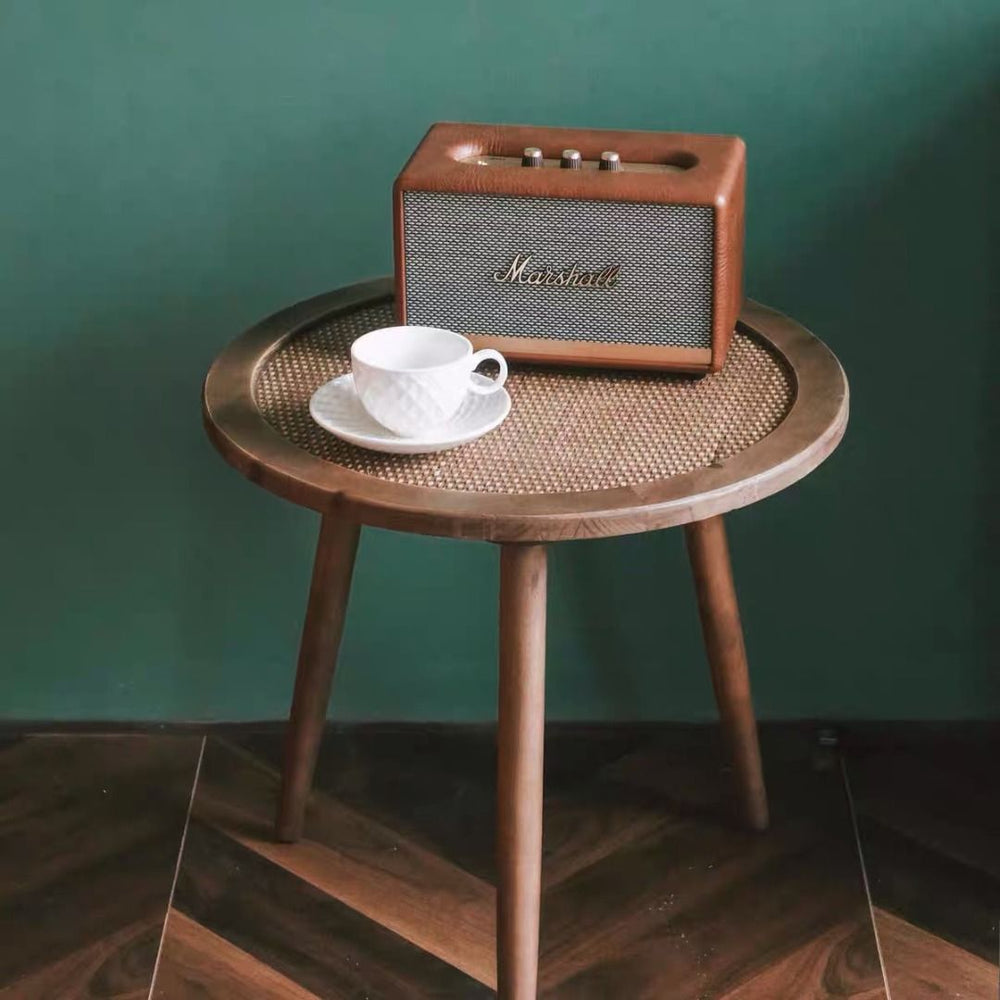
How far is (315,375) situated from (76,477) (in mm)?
395

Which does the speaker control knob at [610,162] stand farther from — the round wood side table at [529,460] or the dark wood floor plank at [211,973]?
the dark wood floor plank at [211,973]

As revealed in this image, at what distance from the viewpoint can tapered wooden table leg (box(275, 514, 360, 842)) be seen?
117 centimetres

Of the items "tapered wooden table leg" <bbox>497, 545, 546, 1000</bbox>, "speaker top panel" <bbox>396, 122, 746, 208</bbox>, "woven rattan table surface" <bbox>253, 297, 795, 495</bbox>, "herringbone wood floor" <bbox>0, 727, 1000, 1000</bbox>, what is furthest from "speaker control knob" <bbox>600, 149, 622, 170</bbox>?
"herringbone wood floor" <bbox>0, 727, 1000, 1000</bbox>

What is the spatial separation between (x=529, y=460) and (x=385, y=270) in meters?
0.39

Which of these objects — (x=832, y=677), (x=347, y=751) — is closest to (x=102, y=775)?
(x=347, y=751)

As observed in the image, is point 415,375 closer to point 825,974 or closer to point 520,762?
point 520,762

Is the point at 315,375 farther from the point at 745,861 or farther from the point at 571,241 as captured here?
the point at 745,861

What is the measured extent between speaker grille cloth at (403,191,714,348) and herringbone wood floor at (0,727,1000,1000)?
1.64ft

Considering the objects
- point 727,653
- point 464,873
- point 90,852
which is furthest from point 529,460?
point 90,852

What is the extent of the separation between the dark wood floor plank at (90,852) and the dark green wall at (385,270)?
5 centimetres

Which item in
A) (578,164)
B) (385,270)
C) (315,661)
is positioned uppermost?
(578,164)

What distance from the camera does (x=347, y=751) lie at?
143 centimetres

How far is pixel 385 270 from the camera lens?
127 centimetres

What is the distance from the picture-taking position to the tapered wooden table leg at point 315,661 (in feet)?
3.82
